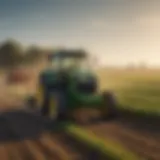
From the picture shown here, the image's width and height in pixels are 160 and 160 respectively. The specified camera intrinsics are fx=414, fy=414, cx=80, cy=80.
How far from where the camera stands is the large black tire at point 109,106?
8.18 metres

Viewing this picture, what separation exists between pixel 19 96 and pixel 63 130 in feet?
19.0

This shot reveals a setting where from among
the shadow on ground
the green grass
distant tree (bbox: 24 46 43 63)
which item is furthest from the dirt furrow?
the green grass

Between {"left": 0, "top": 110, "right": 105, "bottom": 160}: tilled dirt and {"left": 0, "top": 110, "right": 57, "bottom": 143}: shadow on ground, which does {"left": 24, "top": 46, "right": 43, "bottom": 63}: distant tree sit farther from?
{"left": 0, "top": 110, "right": 105, "bottom": 160}: tilled dirt

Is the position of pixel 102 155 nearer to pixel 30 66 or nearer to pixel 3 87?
pixel 30 66

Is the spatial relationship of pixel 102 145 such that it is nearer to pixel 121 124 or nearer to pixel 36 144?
pixel 36 144

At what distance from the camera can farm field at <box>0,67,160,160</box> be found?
17.7ft

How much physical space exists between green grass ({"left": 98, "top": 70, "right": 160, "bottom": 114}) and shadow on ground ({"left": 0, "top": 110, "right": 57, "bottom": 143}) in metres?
2.64

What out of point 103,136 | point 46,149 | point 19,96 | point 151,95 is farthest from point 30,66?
point 46,149

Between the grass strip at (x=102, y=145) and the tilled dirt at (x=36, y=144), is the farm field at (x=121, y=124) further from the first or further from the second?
the grass strip at (x=102, y=145)

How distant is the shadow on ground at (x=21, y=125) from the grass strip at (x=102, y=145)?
56cm

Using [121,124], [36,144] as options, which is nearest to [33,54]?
[121,124]

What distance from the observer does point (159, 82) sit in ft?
39.1

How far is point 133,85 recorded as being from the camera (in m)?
12.0

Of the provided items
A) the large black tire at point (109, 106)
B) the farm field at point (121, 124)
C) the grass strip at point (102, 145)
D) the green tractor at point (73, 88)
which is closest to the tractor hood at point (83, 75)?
the green tractor at point (73, 88)
